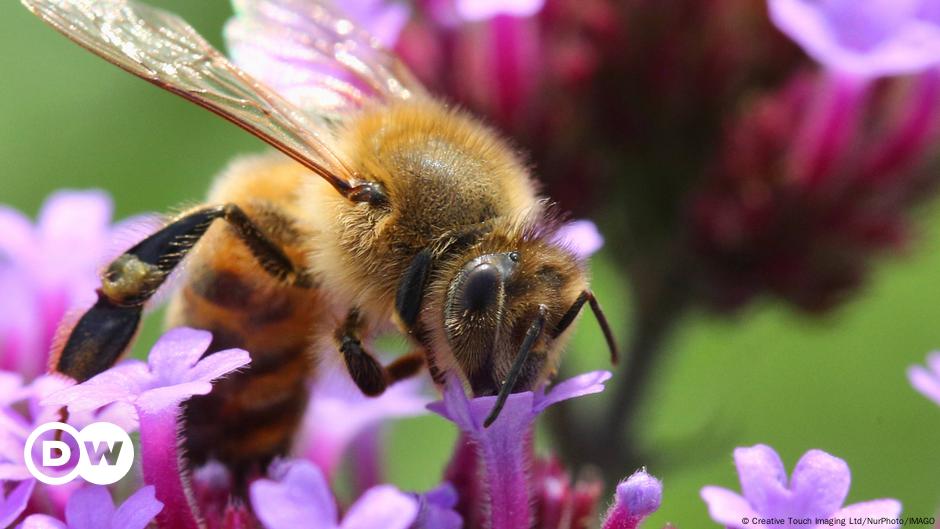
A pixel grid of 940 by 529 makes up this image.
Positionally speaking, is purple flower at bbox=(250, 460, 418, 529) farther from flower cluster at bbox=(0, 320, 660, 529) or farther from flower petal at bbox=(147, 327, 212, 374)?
flower petal at bbox=(147, 327, 212, 374)

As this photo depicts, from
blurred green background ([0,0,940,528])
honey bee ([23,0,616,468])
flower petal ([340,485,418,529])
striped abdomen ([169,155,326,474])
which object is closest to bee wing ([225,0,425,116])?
honey bee ([23,0,616,468])

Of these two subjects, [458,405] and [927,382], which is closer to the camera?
[458,405]

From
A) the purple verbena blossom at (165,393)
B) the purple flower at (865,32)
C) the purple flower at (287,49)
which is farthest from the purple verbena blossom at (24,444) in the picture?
the purple flower at (865,32)

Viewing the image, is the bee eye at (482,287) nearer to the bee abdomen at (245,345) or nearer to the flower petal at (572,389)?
the flower petal at (572,389)

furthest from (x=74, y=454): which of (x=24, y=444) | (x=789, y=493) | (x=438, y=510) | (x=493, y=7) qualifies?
(x=493, y=7)

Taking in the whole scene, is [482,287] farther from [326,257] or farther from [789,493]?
[789,493]

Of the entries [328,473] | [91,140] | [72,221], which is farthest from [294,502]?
[91,140]
